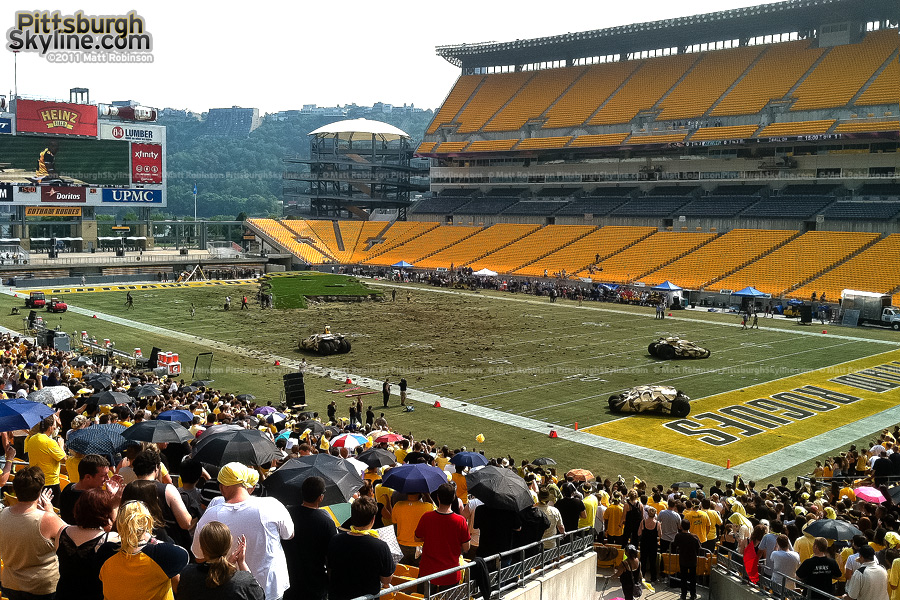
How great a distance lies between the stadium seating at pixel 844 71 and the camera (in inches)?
2633

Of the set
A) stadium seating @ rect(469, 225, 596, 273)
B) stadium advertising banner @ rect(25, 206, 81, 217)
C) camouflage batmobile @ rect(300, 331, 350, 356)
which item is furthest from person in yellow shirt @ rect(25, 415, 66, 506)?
stadium advertising banner @ rect(25, 206, 81, 217)

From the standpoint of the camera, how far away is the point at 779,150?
6981cm

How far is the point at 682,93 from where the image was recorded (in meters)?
79.0

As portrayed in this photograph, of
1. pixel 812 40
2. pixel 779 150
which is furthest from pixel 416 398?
pixel 812 40

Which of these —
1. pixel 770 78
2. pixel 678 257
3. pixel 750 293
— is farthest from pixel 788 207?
pixel 750 293

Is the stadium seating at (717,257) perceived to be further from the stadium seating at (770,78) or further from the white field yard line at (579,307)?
the stadium seating at (770,78)

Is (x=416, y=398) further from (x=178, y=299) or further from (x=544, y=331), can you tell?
(x=178, y=299)

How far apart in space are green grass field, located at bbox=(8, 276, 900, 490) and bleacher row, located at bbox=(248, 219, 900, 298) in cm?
811

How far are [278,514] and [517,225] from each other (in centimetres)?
7541

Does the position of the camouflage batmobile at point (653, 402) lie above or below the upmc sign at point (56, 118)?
below

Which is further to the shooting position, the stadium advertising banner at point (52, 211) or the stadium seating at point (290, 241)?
the stadium seating at point (290, 241)

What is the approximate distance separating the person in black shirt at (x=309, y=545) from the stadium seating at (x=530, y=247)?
2466 inches

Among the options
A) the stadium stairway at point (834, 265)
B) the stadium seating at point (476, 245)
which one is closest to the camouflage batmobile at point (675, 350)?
the stadium stairway at point (834, 265)

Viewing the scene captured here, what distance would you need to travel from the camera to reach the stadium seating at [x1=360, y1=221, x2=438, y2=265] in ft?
271
